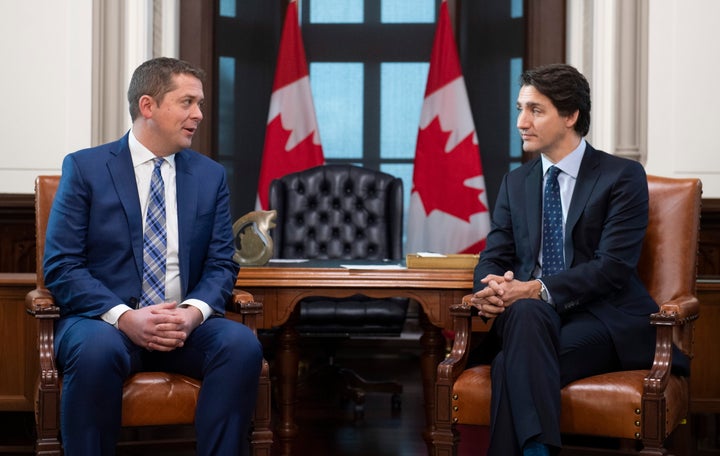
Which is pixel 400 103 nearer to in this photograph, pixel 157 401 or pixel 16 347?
pixel 16 347

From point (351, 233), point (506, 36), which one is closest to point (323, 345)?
point (351, 233)

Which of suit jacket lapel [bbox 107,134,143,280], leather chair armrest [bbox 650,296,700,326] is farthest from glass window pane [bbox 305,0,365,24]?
leather chair armrest [bbox 650,296,700,326]

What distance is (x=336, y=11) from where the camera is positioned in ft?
19.9

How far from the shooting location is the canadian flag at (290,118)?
548 cm

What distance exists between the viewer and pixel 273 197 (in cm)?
465

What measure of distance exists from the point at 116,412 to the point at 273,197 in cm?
231

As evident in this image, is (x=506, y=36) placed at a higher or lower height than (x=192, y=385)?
higher

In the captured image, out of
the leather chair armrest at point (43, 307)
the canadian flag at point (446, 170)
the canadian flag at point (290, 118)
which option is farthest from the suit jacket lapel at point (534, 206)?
the canadian flag at point (290, 118)

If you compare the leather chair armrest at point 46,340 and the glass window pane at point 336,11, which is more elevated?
the glass window pane at point 336,11

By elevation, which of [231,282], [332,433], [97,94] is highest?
[97,94]

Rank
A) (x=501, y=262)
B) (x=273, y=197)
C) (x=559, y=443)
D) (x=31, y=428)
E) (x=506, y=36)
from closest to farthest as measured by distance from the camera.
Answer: (x=559, y=443), (x=501, y=262), (x=31, y=428), (x=273, y=197), (x=506, y=36)

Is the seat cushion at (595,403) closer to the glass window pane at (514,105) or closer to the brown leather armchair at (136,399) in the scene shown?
the brown leather armchair at (136,399)

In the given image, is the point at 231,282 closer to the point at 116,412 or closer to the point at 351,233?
the point at 116,412

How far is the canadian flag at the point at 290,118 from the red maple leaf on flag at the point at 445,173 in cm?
60
